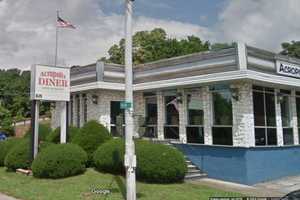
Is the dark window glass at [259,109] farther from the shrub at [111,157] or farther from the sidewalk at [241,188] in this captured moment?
the shrub at [111,157]

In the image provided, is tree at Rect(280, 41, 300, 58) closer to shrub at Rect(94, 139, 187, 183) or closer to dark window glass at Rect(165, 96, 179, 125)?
dark window glass at Rect(165, 96, 179, 125)

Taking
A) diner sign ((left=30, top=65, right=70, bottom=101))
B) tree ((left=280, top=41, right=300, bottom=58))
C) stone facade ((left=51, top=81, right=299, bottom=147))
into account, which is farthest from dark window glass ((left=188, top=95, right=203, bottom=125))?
tree ((left=280, top=41, right=300, bottom=58))

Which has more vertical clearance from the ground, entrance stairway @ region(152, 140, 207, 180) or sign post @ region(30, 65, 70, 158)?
sign post @ region(30, 65, 70, 158)

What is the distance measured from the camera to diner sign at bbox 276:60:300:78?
15.8 meters

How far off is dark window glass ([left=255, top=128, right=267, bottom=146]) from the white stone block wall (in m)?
0.54

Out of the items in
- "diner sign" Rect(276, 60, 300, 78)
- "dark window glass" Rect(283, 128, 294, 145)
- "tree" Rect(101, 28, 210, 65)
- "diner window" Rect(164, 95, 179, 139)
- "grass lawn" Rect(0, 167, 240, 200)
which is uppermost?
"tree" Rect(101, 28, 210, 65)

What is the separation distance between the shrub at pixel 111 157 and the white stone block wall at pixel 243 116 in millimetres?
4498

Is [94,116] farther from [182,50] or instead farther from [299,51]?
[299,51]

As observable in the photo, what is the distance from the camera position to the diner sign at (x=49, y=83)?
15.3 metres

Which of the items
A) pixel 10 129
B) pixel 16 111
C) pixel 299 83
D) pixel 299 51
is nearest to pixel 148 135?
pixel 299 83

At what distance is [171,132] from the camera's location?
17.7m

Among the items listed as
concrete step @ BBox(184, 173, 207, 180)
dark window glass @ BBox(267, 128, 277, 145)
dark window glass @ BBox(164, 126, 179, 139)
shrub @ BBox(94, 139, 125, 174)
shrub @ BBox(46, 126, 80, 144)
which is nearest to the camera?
shrub @ BBox(94, 139, 125, 174)

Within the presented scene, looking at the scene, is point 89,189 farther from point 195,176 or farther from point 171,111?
point 171,111

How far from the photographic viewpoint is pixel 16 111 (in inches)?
2502
